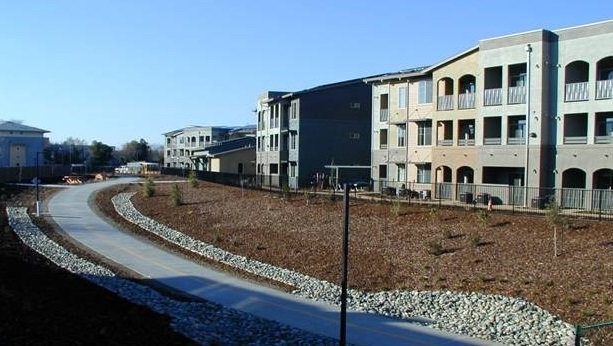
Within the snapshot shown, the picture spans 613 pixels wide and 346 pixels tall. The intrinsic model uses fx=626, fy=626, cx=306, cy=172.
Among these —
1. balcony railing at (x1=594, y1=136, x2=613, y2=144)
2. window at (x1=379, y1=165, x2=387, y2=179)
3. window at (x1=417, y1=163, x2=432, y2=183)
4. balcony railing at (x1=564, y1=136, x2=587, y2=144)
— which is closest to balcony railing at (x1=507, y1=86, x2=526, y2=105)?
balcony railing at (x1=564, y1=136, x2=587, y2=144)

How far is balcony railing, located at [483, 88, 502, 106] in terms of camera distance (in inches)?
A: 1679

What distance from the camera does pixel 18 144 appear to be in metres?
111

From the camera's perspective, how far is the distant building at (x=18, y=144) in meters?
109

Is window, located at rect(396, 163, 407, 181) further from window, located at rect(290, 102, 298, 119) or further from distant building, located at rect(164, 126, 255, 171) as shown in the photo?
distant building, located at rect(164, 126, 255, 171)

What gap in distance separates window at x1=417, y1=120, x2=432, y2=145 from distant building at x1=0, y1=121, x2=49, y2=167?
79066 mm

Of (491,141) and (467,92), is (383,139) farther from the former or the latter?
(491,141)

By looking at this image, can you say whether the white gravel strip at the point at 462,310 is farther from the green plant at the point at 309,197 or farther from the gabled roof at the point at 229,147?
the gabled roof at the point at 229,147

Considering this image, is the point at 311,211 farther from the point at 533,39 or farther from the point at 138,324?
the point at 138,324

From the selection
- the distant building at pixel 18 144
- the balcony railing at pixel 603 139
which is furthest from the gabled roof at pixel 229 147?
the balcony railing at pixel 603 139

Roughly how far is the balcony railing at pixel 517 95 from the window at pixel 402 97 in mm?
11445

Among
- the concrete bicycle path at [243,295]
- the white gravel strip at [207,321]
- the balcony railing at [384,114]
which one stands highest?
the balcony railing at [384,114]

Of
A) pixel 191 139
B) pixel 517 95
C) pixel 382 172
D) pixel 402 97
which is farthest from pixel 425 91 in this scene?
pixel 191 139

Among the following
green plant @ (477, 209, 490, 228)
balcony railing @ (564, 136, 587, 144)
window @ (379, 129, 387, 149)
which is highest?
window @ (379, 129, 387, 149)

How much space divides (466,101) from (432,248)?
869 inches
